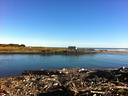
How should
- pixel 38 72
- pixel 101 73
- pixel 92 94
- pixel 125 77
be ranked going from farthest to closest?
pixel 38 72, pixel 101 73, pixel 125 77, pixel 92 94

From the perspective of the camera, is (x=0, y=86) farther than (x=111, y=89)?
Yes

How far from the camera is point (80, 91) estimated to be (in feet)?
36.0

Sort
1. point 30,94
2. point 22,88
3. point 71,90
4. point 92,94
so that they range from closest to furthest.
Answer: point 92,94 → point 71,90 → point 30,94 → point 22,88

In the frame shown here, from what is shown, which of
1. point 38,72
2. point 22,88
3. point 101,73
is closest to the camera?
point 22,88

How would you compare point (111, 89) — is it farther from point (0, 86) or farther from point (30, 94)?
point (0, 86)

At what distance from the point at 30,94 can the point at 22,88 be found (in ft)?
6.73

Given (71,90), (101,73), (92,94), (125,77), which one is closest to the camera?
(92,94)

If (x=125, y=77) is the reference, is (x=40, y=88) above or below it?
below

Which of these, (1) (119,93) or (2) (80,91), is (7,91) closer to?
(2) (80,91)

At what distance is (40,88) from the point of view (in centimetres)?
1404

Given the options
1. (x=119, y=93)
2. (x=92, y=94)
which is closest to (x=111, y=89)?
(x=119, y=93)

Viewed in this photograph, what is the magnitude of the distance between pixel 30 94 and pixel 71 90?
4.99 metres

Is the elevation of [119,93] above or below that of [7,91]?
above

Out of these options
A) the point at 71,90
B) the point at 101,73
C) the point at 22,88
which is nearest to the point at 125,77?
the point at 101,73
